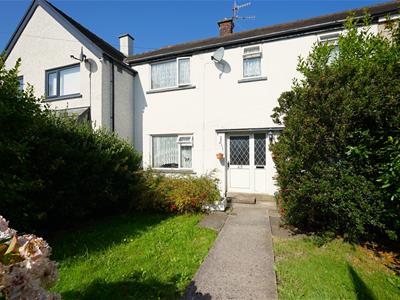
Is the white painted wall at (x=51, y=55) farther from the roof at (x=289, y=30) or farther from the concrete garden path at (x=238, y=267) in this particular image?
the concrete garden path at (x=238, y=267)

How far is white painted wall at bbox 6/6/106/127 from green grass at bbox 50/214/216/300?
16.9ft

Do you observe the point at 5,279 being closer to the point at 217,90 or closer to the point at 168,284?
the point at 168,284

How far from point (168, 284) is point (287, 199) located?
316 cm

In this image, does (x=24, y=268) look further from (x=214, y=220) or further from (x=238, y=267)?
(x=214, y=220)

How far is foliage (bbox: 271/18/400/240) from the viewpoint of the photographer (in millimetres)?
4270

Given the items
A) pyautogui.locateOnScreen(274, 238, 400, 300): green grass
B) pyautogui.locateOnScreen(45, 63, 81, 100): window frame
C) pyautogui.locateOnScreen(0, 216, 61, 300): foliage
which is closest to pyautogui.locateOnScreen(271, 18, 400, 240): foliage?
pyautogui.locateOnScreen(274, 238, 400, 300): green grass

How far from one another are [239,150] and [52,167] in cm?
625

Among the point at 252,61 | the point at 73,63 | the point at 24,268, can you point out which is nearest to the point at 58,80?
the point at 73,63

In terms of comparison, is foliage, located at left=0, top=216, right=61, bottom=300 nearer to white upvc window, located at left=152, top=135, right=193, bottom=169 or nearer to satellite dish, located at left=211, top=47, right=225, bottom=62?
white upvc window, located at left=152, top=135, right=193, bottom=169

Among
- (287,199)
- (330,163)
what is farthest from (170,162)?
(330,163)

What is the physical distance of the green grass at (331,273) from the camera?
10.9ft

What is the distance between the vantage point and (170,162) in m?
10.0

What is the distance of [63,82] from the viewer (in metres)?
10.3

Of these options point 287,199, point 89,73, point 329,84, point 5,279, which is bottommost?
point 287,199
